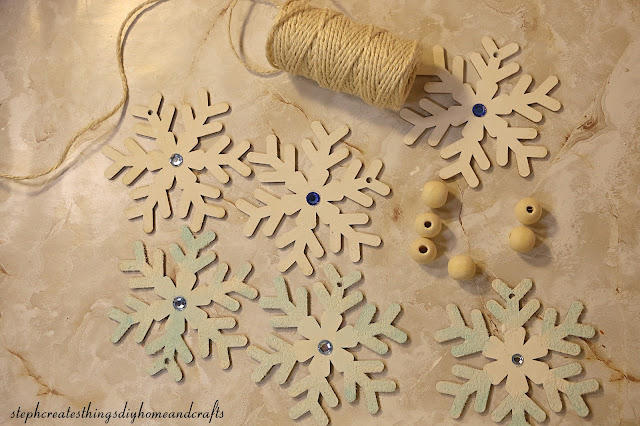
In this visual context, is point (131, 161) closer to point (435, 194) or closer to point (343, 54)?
point (343, 54)

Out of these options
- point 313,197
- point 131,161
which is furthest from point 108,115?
point 313,197

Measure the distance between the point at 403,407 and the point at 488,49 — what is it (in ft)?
2.23

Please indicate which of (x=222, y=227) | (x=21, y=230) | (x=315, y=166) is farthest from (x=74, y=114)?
(x=315, y=166)

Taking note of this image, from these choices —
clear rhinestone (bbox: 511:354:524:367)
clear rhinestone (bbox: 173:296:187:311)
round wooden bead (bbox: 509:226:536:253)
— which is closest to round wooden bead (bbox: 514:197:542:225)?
round wooden bead (bbox: 509:226:536:253)

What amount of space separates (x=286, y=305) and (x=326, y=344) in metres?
0.10

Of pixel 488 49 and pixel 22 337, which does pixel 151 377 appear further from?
pixel 488 49

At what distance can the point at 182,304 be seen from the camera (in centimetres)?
119

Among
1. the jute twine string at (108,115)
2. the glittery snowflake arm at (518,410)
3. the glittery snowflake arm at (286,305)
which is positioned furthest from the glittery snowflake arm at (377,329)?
the jute twine string at (108,115)

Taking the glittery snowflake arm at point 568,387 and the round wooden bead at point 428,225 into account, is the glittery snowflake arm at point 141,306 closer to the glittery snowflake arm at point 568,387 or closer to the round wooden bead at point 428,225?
the round wooden bead at point 428,225

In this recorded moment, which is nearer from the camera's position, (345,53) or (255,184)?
(345,53)

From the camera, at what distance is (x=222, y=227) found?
1.20 metres

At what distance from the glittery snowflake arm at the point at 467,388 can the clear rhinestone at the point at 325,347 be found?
0.68 feet

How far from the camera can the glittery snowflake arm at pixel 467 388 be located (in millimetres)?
1079

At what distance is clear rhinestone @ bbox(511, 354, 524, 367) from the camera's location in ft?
3.55
